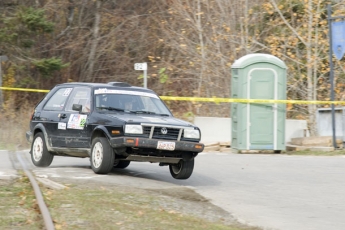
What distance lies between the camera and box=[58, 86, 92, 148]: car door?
13000mm

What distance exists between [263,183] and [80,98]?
353 cm

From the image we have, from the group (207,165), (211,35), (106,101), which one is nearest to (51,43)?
(211,35)

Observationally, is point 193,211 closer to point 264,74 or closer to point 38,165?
point 38,165

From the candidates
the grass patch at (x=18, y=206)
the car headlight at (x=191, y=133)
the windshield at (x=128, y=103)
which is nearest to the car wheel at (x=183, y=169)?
the car headlight at (x=191, y=133)

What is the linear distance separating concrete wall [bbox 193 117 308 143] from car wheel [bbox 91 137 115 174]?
27.2ft

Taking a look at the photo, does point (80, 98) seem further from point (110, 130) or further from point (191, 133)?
point (191, 133)

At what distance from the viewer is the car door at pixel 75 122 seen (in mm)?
13000

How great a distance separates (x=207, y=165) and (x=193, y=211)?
249 inches

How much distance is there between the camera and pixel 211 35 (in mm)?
27922

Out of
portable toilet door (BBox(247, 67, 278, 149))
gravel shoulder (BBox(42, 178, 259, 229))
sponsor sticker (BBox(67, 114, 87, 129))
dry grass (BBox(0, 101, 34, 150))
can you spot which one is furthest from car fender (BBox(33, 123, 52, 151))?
portable toilet door (BBox(247, 67, 278, 149))

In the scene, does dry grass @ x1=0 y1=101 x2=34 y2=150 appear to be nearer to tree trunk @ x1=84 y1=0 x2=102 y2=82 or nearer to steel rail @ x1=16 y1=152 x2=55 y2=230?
tree trunk @ x1=84 y1=0 x2=102 y2=82

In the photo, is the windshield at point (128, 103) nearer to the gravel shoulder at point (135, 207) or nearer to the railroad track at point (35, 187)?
the railroad track at point (35, 187)

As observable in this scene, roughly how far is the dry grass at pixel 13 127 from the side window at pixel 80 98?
19.9ft

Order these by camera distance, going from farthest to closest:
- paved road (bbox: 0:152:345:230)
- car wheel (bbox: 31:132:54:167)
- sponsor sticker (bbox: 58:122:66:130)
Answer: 1. car wheel (bbox: 31:132:54:167)
2. sponsor sticker (bbox: 58:122:66:130)
3. paved road (bbox: 0:152:345:230)
